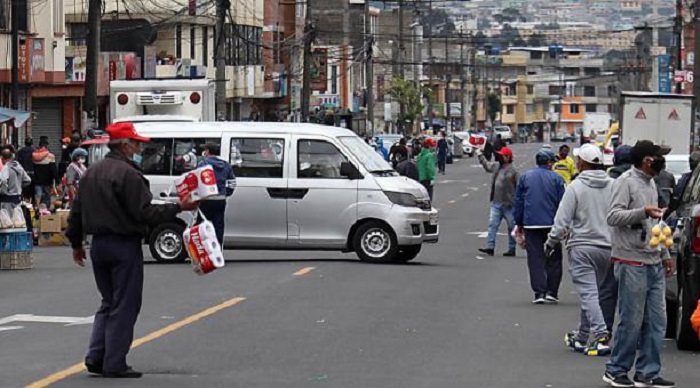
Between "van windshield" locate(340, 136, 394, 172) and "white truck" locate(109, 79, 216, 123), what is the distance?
11.3 meters

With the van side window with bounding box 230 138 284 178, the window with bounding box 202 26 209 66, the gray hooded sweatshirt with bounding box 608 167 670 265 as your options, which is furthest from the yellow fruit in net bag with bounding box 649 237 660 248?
the window with bounding box 202 26 209 66

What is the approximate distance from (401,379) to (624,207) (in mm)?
2110

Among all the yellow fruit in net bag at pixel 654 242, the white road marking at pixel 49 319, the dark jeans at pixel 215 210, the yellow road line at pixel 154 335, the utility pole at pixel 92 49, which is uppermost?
the utility pole at pixel 92 49

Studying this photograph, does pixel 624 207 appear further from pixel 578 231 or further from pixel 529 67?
pixel 529 67

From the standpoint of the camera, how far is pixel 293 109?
75.1 meters

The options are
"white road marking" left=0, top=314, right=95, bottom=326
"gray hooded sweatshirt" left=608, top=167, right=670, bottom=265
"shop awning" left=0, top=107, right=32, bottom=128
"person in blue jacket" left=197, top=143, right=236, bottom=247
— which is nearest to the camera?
"gray hooded sweatshirt" left=608, top=167, right=670, bottom=265

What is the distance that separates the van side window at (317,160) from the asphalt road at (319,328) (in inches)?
51.7

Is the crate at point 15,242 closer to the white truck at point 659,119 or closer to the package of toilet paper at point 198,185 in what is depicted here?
the package of toilet paper at point 198,185

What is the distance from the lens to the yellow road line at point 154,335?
462 inches

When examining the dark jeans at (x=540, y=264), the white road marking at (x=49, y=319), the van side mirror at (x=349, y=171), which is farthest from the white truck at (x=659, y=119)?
the white road marking at (x=49, y=319)

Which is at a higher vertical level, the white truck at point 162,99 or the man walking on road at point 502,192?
the white truck at point 162,99

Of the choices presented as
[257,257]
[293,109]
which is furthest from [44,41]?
[293,109]

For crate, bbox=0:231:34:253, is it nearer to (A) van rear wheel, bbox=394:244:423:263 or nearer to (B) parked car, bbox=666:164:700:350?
(A) van rear wheel, bbox=394:244:423:263

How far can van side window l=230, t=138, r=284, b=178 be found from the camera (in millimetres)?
23328
